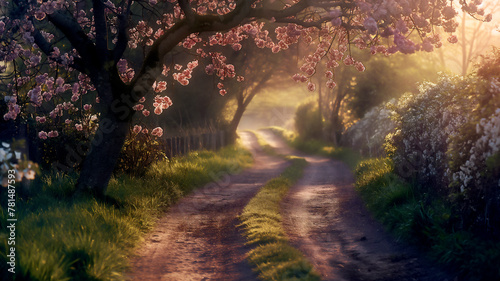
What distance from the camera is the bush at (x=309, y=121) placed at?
3590cm

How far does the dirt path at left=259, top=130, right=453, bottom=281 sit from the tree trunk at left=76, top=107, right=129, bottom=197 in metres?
4.24

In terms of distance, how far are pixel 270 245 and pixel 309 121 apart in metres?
31.1

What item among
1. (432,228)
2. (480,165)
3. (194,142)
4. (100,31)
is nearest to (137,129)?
(100,31)

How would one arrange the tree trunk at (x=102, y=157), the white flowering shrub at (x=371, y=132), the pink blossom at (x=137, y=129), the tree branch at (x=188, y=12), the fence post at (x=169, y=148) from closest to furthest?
the tree branch at (x=188, y=12) → the tree trunk at (x=102, y=157) → the pink blossom at (x=137, y=129) → the fence post at (x=169, y=148) → the white flowering shrub at (x=371, y=132)

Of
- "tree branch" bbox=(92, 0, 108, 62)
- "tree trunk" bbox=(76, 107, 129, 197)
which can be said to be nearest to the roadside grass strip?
"tree trunk" bbox=(76, 107, 129, 197)

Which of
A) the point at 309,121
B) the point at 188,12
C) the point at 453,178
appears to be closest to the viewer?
the point at 453,178

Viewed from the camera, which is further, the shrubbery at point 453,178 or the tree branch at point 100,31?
the tree branch at point 100,31

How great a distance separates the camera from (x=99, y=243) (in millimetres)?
6133

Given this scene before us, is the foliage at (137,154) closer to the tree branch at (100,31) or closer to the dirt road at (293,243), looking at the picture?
the dirt road at (293,243)

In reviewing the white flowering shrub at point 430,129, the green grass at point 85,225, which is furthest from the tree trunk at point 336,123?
the green grass at point 85,225

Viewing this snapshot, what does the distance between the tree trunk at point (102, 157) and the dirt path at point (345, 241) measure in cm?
424

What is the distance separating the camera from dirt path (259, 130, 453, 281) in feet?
20.7

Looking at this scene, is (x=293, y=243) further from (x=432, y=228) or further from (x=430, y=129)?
(x=430, y=129)

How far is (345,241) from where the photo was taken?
26.9 ft
